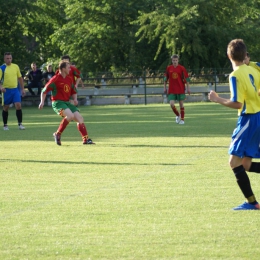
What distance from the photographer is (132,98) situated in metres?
37.3

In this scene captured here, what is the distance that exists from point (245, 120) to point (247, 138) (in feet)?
0.64

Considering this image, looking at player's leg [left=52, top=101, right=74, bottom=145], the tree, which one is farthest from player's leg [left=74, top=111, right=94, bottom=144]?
the tree

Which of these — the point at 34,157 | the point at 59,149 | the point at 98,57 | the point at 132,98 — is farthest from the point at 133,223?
the point at 98,57

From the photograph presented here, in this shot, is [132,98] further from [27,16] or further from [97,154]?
[97,154]

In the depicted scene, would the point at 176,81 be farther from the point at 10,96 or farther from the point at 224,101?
the point at 224,101

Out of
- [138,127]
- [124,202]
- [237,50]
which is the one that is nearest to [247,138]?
[237,50]

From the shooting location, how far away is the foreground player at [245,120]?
25.2ft

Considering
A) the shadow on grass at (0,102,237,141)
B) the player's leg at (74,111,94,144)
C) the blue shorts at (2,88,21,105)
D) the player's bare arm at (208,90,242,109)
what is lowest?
the shadow on grass at (0,102,237,141)

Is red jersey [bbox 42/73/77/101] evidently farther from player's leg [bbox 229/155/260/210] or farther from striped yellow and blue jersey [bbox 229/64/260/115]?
player's leg [bbox 229/155/260/210]

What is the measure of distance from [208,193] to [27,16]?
37.4 meters

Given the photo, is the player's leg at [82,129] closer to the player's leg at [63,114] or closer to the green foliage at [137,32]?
the player's leg at [63,114]

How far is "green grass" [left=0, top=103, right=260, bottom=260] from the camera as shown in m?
6.16

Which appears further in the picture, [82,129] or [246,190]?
[82,129]

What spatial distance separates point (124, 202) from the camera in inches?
329
